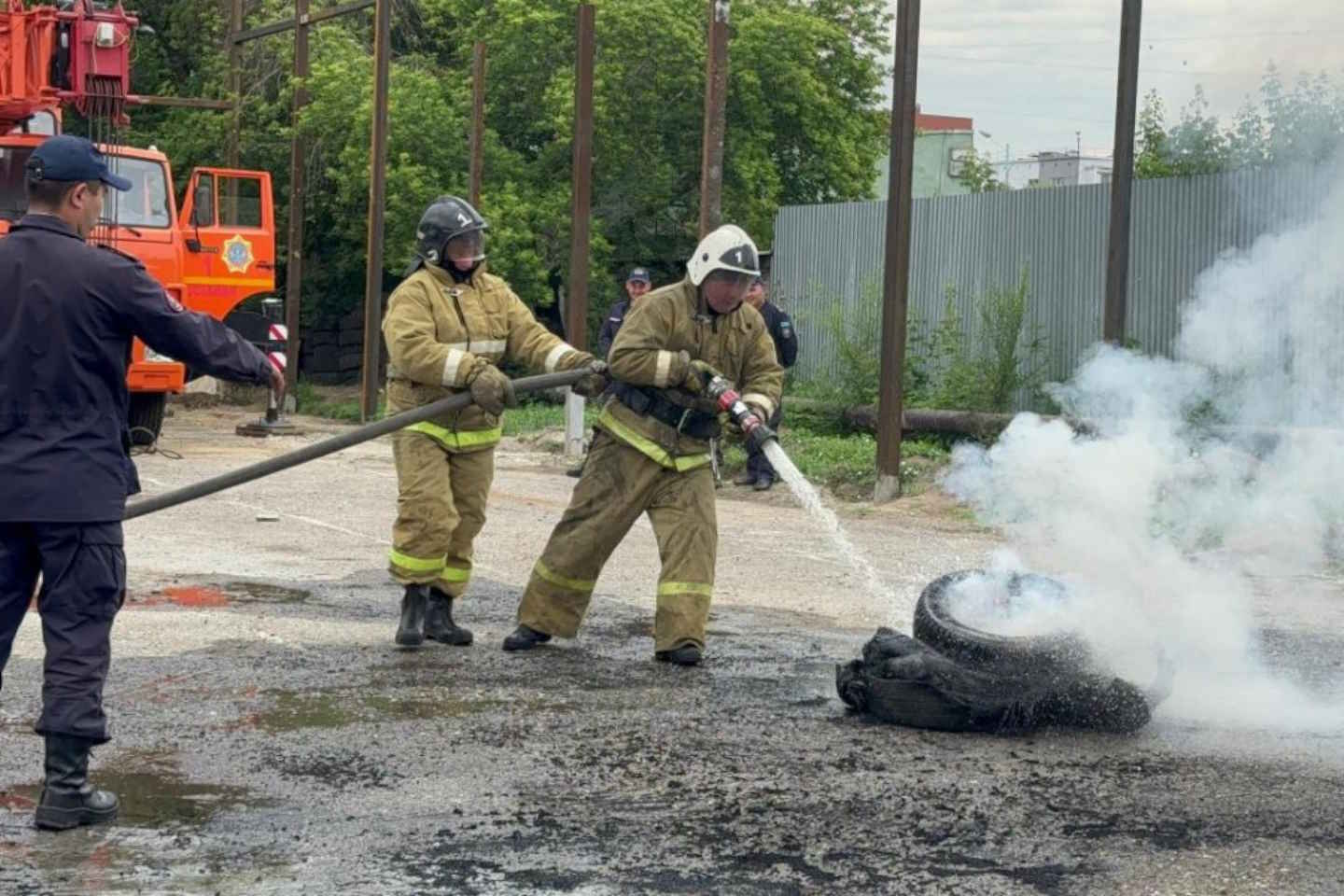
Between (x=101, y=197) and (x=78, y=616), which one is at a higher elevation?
(x=101, y=197)

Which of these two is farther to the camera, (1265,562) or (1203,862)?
(1265,562)

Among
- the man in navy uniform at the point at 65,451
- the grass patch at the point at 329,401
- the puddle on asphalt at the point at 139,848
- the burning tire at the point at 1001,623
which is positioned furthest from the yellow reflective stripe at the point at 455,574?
the grass patch at the point at 329,401

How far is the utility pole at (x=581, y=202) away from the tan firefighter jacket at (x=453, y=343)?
38.1ft

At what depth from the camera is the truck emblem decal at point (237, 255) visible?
20.8 meters

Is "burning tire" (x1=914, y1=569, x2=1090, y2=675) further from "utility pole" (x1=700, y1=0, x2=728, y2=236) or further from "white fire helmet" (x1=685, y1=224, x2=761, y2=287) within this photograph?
"utility pole" (x1=700, y1=0, x2=728, y2=236)

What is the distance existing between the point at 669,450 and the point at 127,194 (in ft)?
40.0

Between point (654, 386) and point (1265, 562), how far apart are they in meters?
4.86

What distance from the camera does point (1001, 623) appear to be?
24.8 ft

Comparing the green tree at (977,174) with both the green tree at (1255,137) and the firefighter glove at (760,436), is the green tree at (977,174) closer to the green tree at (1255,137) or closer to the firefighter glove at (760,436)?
the green tree at (1255,137)

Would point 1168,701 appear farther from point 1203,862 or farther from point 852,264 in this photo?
point 852,264

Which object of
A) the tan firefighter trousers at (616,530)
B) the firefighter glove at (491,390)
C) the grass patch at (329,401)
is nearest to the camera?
the firefighter glove at (491,390)

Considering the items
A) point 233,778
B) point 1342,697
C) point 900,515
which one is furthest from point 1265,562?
point 233,778

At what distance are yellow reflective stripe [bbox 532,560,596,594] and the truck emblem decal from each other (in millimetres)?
13096

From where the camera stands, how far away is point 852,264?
81.6ft
